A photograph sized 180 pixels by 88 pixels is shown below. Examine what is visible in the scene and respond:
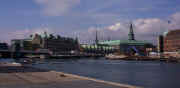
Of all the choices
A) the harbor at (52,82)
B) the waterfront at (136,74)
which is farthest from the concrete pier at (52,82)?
the waterfront at (136,74)

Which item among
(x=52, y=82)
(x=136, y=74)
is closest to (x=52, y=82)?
(x=52, y=82)

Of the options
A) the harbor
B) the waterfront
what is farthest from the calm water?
the harbor

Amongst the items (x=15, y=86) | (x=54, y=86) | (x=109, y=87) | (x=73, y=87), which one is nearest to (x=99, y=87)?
(x=109, y=87)

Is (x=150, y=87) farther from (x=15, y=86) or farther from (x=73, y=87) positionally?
(x=15, y=86)

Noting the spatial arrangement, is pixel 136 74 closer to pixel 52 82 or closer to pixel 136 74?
pixel 136 74

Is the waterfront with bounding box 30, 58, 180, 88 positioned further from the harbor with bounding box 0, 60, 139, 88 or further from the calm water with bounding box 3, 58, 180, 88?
the harbor with bounding box 0, 60, 139, 88

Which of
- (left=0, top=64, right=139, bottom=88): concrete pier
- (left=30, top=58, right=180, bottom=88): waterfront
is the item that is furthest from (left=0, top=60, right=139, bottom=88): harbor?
(left=30, top=58, right=180, bottom=88): waterfront

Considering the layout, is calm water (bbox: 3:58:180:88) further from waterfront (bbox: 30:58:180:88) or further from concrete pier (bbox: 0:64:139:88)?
concrete pier (bbox: 0:64:139:88)

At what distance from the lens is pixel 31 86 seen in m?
25.7

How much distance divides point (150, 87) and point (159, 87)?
1282 millimetres

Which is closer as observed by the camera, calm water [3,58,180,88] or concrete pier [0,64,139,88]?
concrete pier [0,64,139,88]

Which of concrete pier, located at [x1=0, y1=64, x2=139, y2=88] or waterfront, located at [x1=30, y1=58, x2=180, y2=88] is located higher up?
concrete pier, located at [x1=0, y1=64, x2=139, y2=88]

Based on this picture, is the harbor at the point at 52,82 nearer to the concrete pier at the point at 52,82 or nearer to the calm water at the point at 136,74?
the concrete pier at the point at 52,82

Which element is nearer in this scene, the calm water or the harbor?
the harbor
